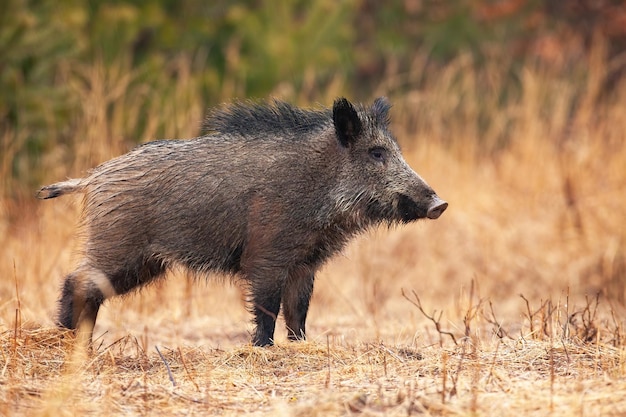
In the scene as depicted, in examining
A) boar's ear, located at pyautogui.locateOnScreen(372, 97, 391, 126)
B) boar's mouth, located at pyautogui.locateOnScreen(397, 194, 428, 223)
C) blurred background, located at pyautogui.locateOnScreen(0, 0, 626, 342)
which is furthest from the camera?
blurred background, located at pyautogui.locateOnScreen(0, 0, 626, 342)

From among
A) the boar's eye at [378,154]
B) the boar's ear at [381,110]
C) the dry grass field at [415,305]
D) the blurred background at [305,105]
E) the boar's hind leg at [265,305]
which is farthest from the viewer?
the blurred background at [305,105]

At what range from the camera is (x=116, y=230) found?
529 centimetres

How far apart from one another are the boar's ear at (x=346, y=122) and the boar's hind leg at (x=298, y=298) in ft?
2.54

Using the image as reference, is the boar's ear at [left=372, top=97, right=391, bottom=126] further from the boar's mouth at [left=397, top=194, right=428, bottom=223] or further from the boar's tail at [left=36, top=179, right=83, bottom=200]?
the boar's tail at [left=36, top=179, right=83, bottom=200]

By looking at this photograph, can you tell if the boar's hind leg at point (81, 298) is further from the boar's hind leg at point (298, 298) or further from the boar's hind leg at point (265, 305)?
the boar's hind leg at point (298, 298)

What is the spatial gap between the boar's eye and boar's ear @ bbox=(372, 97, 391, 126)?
7.8 inches

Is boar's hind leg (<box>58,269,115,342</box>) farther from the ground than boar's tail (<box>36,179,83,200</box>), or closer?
closer

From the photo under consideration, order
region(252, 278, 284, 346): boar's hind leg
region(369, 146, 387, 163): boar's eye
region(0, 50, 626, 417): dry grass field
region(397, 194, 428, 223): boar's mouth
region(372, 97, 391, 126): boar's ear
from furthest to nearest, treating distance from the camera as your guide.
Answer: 1. region(372, 97, 391, 126): boar's ear
2. region(369, 146, 387, 163): boar's eye
3. region(397, 194, 428, 223): boar's mouth
4. region(252, 278, 284, 346): boar's hind leg
5. region(0, 50, 626, 417): dry grass field

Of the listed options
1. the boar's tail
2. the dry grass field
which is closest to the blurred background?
the dry grass field

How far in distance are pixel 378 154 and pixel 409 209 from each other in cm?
37

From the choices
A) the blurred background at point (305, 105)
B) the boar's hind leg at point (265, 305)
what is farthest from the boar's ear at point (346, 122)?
the blurred background at point (305, 105)

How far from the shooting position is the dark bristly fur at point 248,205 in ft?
17.3

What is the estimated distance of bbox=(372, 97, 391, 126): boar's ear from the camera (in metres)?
5.68

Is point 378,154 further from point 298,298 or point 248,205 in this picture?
point 298,298
